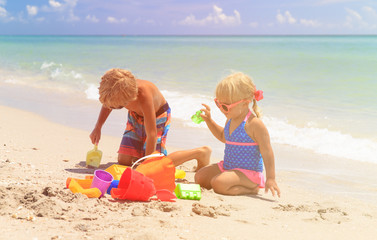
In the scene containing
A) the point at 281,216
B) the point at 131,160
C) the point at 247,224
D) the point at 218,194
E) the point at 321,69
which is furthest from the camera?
the point at 321,69

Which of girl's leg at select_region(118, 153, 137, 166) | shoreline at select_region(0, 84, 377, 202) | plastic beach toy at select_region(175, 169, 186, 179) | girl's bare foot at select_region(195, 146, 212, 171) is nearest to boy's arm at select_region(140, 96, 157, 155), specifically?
plastic beach toy at select_region(175, 169, 186, 179)

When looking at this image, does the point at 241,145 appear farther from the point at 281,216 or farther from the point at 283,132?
the point at 283,132

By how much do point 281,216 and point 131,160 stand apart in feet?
5.86

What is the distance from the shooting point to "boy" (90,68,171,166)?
11.5 feet

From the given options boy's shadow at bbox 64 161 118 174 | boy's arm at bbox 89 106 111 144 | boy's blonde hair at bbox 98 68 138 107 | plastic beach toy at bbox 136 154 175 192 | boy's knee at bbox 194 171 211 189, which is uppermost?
boy's blonde hair at bbox 98 68 138 107

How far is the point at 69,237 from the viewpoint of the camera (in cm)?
213

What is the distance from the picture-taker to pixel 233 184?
11.0ft

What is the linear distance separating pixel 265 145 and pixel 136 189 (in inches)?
42.5

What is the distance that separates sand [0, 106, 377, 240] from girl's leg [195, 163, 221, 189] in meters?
0.16

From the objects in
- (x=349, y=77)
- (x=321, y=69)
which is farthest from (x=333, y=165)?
(x=321, y=69)

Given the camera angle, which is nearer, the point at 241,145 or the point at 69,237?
the point at 69,237

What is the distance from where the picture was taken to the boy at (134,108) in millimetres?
3504

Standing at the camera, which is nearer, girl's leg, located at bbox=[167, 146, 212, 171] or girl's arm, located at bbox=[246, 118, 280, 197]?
girl's arm, located at bbox=[246, 118, 280, 197]

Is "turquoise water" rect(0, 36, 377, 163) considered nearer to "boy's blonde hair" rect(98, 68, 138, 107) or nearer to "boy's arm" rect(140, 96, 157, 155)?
"boy's arm" rect(140, 96, 157, 155)
